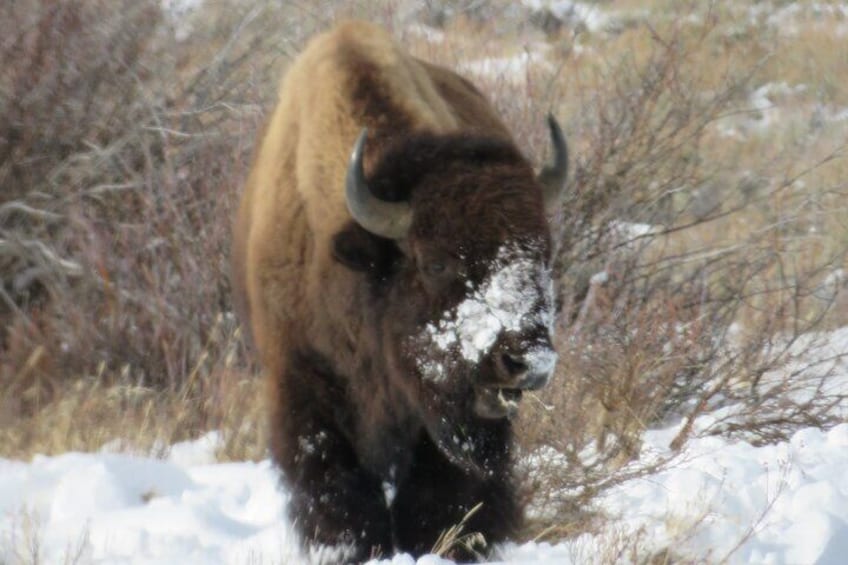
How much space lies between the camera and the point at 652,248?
10.1 m

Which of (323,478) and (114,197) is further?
(114,197)

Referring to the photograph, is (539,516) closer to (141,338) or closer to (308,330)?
(308,330)

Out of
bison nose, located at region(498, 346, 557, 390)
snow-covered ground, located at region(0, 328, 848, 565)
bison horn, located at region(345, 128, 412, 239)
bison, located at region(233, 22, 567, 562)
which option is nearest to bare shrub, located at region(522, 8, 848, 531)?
snow-covered ground, located at region(0, 328, 848, 565)

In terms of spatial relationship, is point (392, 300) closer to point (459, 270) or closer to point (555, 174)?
point (459, 270)

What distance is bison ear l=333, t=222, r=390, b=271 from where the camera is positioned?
488 cm

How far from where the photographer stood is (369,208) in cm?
474

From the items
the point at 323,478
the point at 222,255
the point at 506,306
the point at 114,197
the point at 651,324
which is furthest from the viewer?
the point at 114,197

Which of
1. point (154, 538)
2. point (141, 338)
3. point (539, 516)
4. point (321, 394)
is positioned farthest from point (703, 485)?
point (141, 338)

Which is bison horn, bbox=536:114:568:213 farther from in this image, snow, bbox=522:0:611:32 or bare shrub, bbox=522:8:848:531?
snow, bbox=522:0:611:32

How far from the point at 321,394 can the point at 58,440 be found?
5.19 ft

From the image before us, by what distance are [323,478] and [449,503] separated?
19.8 inches

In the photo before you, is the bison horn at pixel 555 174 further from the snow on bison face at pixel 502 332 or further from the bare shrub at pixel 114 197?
the bare shrub at pixel 114 197

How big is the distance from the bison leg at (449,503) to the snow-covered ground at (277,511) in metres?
0.13

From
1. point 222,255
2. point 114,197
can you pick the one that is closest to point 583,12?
point 114,197
